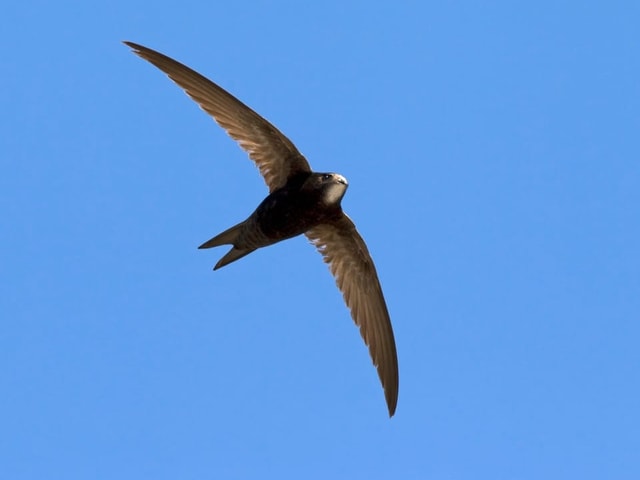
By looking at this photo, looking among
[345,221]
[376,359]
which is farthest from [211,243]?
[376,359]

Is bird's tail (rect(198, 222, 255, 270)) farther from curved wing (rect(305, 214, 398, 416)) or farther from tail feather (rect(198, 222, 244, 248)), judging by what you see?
curved wing (rect(305, 214, 398, 416))

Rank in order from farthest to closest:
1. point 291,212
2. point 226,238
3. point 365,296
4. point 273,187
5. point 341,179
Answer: point 365,296 → point 226,238 → point 273,187 → point 291,212 → point 341,179

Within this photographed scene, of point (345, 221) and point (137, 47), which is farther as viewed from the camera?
point (345, 221)

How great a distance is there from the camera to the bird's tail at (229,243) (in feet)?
35.8

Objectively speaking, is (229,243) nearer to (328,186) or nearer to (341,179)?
(328,186)

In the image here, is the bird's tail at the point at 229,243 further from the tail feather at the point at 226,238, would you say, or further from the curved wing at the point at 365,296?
the curved wing at the point at 365,296

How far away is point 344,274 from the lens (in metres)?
11.7

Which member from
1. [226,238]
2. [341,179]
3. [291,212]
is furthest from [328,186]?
[226,238]

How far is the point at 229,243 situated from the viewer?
36.2 ft

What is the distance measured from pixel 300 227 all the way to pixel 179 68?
1715mm

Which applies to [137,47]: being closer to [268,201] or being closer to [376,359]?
[268,201]

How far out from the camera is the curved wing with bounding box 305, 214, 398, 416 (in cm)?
1152

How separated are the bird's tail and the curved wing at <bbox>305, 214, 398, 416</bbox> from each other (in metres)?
0.75

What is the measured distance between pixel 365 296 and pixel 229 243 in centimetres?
150
